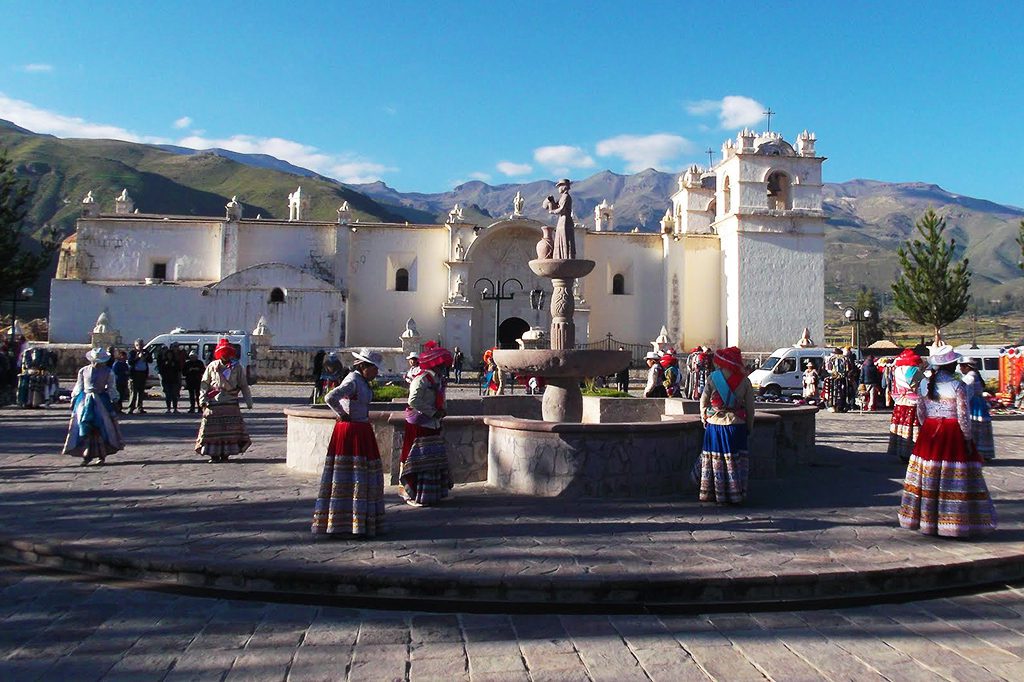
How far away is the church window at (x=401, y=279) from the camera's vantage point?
36.3 meters

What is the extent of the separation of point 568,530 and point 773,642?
2245mm

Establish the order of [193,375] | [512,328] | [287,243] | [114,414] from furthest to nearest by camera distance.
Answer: [512,328] < [287,243] < [193,375] < [114,414]

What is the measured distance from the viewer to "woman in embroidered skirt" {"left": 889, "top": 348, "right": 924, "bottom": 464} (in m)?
10.4

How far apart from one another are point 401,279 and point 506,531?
102 ft

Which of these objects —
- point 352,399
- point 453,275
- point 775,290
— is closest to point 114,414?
point 352,399

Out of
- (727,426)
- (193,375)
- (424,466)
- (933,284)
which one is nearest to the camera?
(424,466)

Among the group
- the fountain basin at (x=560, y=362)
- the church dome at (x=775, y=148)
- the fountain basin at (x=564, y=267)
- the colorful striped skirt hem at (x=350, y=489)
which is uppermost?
the church dome at (x=775, y=148)

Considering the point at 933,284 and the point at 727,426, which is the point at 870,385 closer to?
the point at 933,284

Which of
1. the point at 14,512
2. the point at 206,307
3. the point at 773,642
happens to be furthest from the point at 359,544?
the point at 206,307

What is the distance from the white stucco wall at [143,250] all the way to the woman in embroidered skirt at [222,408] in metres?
26.5

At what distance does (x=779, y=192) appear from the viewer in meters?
35.8

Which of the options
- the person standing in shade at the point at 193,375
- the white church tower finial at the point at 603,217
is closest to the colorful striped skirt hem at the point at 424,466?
the person standing in shade at the point at 193,375

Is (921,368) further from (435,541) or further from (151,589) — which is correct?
(151,589)

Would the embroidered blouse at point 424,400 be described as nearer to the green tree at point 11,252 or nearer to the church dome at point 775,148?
the green tree at point 11,252
